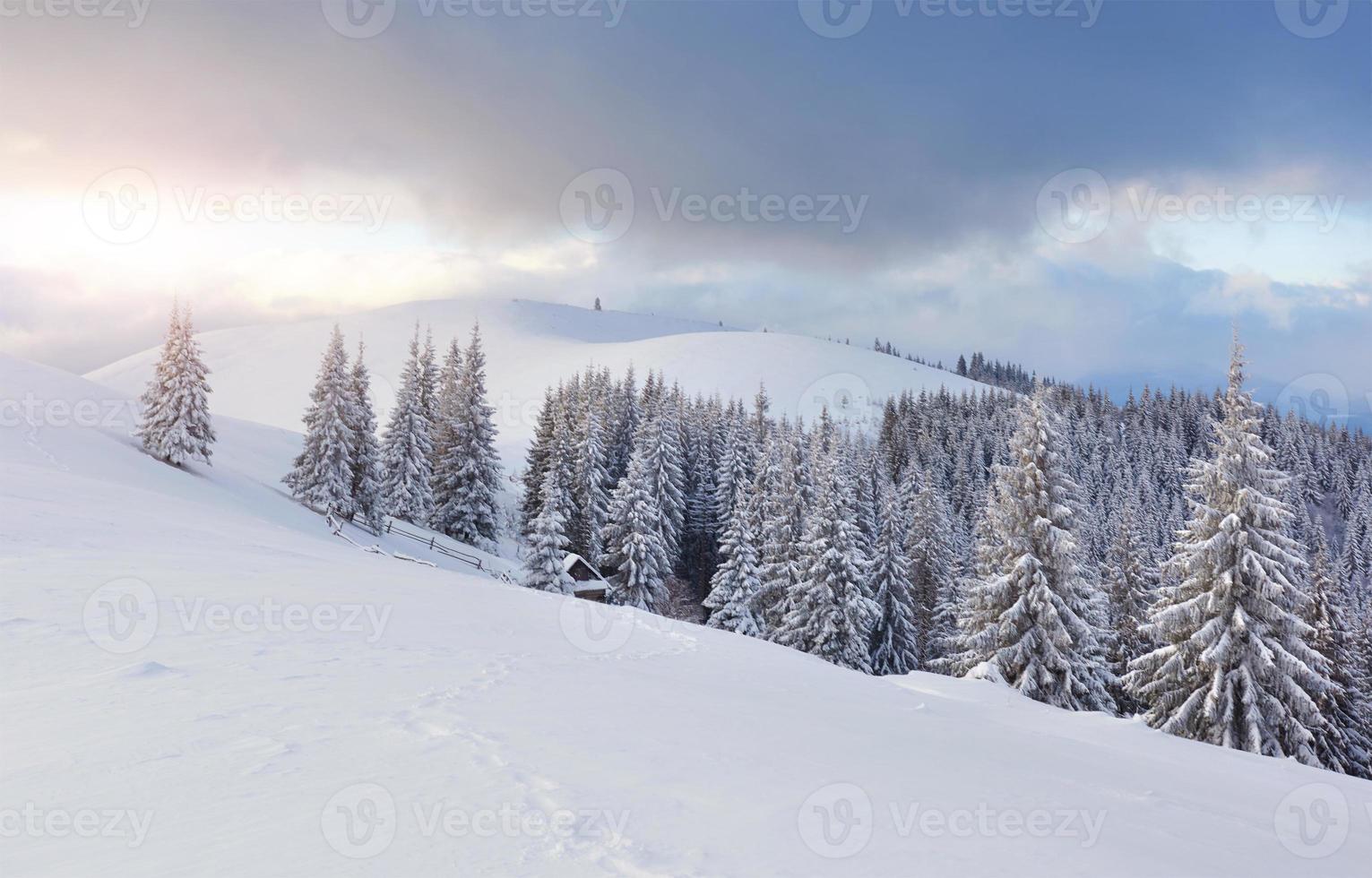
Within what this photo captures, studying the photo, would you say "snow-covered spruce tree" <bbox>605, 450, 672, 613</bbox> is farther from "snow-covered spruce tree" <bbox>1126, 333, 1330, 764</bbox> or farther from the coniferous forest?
"snow-covered spruce tree" <bbox>1126, 333, 1330, 764</bbox>

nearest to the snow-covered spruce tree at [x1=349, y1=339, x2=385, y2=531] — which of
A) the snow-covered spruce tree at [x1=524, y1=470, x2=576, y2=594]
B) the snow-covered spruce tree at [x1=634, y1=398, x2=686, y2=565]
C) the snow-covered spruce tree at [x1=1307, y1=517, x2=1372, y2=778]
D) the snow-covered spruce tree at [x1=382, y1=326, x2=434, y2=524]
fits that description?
the snow-covered spruce tree at [x1=382, y1=326, x2=434, y2=524]

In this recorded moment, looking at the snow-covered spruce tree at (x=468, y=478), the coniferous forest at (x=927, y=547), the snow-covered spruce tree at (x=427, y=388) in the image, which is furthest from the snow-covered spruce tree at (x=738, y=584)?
the snow-covered spruce tree at (x=427, y=388)

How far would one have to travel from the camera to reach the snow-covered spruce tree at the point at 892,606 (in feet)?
130

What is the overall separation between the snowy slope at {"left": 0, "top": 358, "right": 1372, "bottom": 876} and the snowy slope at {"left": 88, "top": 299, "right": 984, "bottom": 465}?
114 m

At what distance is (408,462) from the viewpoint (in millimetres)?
48344

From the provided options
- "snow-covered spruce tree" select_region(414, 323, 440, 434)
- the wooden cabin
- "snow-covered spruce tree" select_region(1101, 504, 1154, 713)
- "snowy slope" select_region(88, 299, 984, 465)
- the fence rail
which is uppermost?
"snowy slope" select_region(88, 299, 984, 465)

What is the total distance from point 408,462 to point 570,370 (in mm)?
120946

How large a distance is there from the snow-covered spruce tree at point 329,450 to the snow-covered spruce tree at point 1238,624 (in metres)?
37.7

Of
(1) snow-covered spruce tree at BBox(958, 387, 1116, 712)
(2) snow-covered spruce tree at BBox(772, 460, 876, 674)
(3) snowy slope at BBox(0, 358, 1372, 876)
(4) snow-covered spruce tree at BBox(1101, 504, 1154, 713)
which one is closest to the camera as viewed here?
(3) snowy slope at BBox(0, 358, 1372, 876)

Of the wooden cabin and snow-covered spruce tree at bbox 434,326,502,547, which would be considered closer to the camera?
the wooden cabin

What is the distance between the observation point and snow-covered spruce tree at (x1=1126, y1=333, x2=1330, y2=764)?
1866cm

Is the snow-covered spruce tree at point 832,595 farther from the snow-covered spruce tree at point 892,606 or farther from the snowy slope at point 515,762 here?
the snowy slope at point 515,762

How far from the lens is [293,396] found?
15212cm

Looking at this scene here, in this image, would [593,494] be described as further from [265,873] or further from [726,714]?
[265,873]
